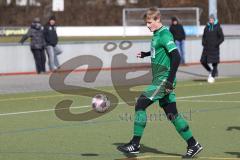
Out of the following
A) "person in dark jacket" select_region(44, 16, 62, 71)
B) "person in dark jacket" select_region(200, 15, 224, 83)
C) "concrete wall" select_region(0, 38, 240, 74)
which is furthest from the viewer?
"person in dark jacket" select_region(44, 16, 62, 71)

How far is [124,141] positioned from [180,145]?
2.82 feet

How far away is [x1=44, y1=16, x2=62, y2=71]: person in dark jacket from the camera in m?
24.4

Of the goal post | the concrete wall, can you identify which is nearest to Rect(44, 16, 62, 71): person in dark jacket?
the concrete wall

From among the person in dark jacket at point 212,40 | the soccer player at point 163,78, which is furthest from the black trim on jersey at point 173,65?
the person in dark jacket at point 212,40

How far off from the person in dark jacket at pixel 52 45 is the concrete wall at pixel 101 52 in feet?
2.06

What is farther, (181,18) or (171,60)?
(181,18)

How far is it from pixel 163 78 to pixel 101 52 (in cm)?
1761

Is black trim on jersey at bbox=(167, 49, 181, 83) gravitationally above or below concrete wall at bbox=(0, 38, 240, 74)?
above

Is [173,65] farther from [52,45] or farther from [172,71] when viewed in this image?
[52,45]

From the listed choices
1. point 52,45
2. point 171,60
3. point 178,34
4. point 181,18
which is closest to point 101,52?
point 52,45

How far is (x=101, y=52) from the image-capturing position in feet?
A: 87.4

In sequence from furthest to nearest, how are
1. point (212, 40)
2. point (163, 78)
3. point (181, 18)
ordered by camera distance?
point (181, 18), point (212, 40), point (163, 78)

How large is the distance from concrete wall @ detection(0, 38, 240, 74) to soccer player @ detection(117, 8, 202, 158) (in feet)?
50.0

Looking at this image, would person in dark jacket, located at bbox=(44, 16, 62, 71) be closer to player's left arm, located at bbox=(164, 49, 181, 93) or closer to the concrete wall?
the concrete wall
